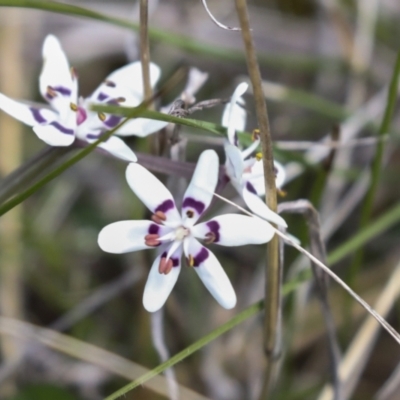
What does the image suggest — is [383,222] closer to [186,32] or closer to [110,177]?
[110,177]

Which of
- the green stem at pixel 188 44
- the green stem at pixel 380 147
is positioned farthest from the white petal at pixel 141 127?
the green stem at pixel 380 147

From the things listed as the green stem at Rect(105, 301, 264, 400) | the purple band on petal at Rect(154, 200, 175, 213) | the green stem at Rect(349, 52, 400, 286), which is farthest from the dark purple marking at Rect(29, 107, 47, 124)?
the green stem at Rect(349, 52, 400, 286)

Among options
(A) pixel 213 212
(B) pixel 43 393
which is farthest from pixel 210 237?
(A) pixel 213 212

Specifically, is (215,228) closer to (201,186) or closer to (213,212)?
(201,186)

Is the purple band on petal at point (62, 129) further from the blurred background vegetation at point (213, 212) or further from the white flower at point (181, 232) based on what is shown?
the blurred background vegetation at point (213, 212)

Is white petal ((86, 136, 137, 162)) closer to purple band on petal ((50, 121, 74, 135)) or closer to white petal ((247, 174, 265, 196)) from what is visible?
purple band on petal ((50, 121, 74, 135))

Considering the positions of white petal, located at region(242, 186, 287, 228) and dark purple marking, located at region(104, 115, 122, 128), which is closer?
white petal, located at region(242, 186, 287, 228)

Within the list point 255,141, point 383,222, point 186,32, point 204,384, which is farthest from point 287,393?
point 186,32
